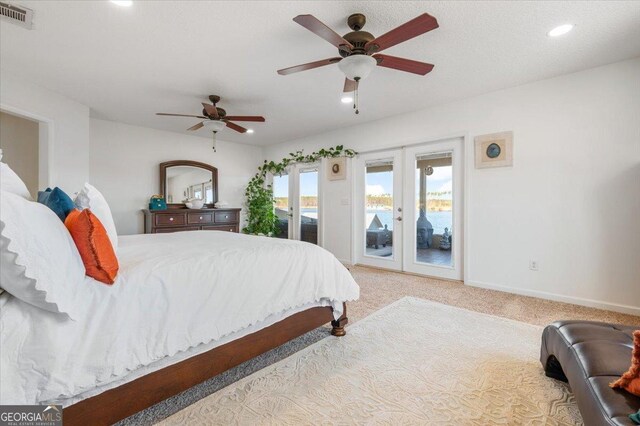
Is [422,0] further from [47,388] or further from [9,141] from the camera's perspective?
[9,141]

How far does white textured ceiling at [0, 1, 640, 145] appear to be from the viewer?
7.04ft

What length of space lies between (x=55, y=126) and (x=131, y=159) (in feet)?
4.62

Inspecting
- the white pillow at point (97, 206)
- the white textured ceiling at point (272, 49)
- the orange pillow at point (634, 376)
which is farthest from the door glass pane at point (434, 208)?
the white pillow at point (97, 206)

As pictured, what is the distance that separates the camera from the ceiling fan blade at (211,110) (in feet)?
11.2

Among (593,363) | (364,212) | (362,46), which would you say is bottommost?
(593,363)

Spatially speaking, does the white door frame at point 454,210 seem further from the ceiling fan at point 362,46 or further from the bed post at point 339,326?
the bed post at point 339,326

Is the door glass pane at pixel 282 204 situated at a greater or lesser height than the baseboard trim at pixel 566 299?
greater

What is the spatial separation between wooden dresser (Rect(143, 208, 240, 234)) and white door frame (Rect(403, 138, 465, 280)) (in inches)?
135

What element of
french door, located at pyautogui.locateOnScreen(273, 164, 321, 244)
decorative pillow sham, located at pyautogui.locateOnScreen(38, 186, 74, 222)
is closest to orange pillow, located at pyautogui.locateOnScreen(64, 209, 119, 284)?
decorative pillow sham, located at pyautogui.locateOnScreen(38, 186, 74, 222)

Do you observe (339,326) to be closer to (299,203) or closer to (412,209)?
(412,209)

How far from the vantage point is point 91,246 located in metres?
1.24

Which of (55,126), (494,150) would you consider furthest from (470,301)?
(55,126)

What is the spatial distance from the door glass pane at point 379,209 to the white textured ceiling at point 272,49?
122 cm

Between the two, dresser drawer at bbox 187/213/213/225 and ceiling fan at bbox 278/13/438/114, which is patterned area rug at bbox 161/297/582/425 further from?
dresser drawer at bbox 187/213/213/225
